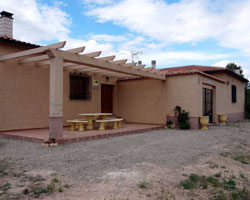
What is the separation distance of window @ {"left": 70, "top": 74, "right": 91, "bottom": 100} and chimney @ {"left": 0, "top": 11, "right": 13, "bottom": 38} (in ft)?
10.2

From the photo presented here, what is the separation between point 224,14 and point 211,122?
635 cm

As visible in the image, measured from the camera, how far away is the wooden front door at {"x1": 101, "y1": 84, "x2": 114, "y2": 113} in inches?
504

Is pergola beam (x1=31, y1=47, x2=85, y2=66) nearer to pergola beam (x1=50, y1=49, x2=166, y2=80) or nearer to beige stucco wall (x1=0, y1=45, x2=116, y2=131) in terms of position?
pergola beam (x1=50, y1=49, x2=166, y2=80)

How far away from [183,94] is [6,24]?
8325mm

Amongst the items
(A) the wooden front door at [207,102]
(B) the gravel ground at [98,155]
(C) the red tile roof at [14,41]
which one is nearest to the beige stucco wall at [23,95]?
(C) the red tile roof at [14,41]

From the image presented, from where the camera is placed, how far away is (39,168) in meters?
4.32

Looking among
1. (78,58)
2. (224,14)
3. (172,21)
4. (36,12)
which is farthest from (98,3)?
(224,14)

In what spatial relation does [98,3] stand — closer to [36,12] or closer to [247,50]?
[36,12]

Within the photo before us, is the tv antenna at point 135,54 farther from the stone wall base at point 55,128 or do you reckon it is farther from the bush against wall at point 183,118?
the stone wall base at point 55,128

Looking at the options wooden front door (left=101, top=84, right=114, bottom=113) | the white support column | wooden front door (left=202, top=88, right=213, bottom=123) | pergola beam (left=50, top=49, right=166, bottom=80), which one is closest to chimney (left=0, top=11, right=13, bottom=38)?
pergola beam (left=50, top=49, right=166, bottom=80)

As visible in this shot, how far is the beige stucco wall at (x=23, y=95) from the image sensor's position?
8.33 meters

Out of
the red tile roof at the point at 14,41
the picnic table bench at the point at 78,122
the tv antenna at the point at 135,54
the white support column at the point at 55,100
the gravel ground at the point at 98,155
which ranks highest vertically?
the tv antenna at the point at 135,54

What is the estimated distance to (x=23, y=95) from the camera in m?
8.89

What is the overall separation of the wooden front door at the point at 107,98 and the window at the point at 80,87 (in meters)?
1.28
